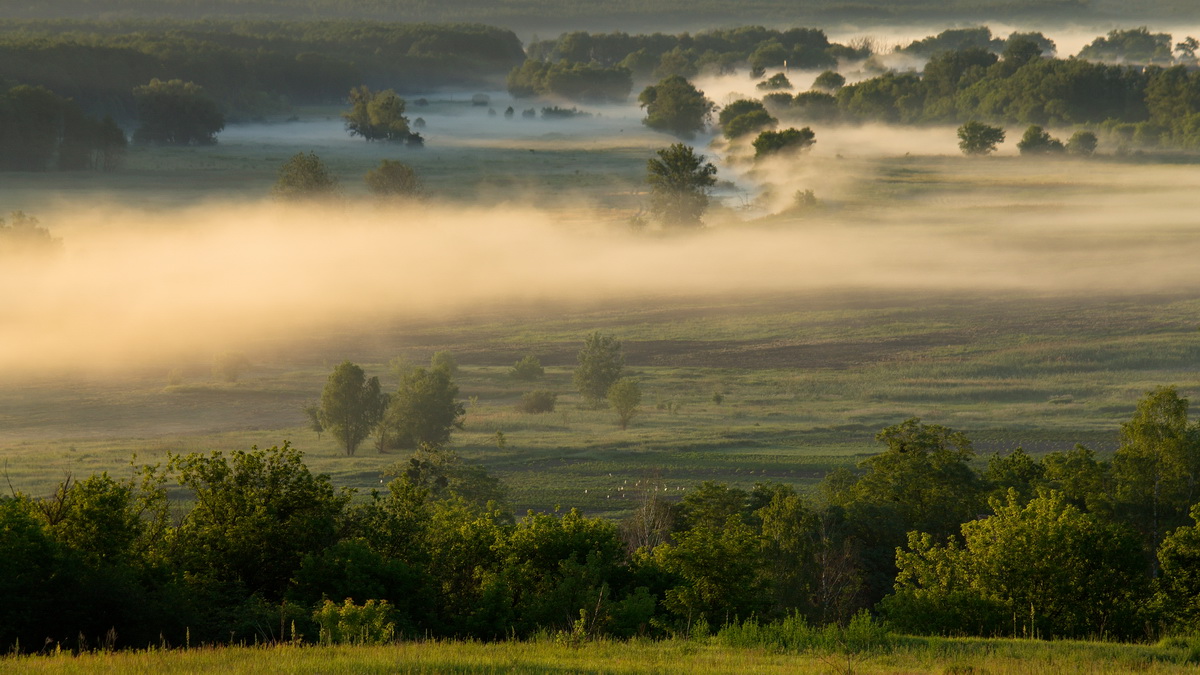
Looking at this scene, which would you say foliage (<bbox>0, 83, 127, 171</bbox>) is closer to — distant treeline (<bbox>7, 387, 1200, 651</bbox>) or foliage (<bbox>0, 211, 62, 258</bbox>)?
foliage (<bbox>0, 211, 62, 258</bbox>)

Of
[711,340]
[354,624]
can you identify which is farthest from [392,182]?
[354,624]

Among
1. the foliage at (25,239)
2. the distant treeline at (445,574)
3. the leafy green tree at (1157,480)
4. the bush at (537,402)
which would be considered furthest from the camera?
the foliage at (25,239)

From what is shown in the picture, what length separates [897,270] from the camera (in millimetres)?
164875

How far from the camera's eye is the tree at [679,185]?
174500 mm

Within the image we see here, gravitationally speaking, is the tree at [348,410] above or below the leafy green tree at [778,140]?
below

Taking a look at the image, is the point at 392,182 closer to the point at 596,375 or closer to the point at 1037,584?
the point at 596,375

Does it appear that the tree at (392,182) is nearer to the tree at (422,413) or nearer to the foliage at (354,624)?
the tree at (422,413)

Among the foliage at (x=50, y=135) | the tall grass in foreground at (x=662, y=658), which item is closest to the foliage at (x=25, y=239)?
the foliage at (x=50, y=135)

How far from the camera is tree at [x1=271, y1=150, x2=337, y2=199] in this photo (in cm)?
17400

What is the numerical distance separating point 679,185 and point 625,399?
87.6 metres

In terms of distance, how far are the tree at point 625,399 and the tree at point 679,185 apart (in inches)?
3266

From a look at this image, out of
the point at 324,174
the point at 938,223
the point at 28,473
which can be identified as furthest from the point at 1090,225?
the point at 28,473

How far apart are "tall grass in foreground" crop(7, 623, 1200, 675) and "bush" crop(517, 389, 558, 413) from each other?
236ft

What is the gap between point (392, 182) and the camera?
592ft
